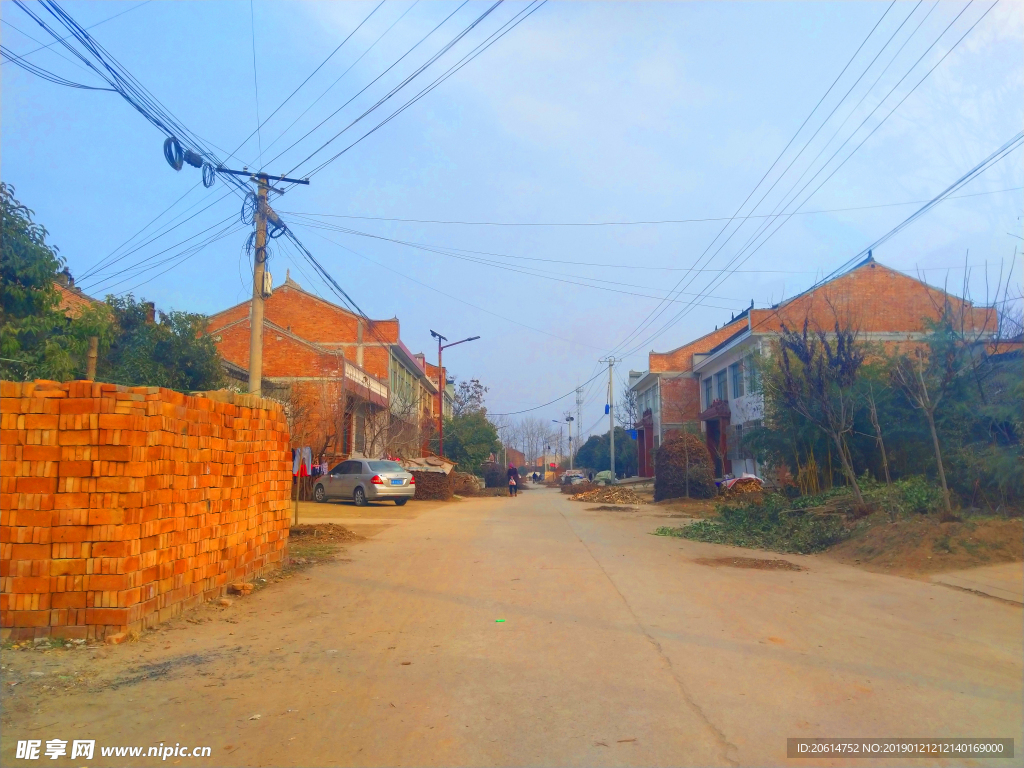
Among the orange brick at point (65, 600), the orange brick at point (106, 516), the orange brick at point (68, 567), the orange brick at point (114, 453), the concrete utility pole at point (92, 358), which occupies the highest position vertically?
the concrete utility pole at point (92, 358)

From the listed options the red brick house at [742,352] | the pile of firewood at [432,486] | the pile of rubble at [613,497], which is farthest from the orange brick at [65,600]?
the pile of rubble at [613,497]

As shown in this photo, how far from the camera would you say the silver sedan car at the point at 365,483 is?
85.4ft

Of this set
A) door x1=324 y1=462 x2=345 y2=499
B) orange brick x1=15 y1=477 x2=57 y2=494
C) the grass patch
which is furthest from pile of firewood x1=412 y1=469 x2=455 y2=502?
orange brick x1=15 y1=477 x2=57 y2=494

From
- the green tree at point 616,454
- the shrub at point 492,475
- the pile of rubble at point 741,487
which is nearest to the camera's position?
the pile of rubble at point 741,487

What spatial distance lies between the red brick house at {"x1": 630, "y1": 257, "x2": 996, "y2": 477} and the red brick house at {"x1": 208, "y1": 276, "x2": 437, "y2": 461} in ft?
49.3

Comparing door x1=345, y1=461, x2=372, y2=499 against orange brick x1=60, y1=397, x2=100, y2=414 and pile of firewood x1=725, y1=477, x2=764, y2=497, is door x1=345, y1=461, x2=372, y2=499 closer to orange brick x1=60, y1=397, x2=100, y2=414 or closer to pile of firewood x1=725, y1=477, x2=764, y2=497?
pile of firewood x1=725, y1=477, x2=764, y2=497

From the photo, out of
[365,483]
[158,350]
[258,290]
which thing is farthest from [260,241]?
[365,483]

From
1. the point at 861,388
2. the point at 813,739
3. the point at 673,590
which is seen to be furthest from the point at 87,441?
the point at 861,388

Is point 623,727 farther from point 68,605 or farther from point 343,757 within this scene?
point 68,605

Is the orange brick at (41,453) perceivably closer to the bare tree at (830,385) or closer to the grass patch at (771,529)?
the grass patch at (771,529)

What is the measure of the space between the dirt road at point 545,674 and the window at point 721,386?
32750 mm

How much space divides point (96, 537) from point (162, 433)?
1101 millimetres

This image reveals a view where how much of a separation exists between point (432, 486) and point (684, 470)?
11.0m

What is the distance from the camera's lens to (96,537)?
6.52 m
